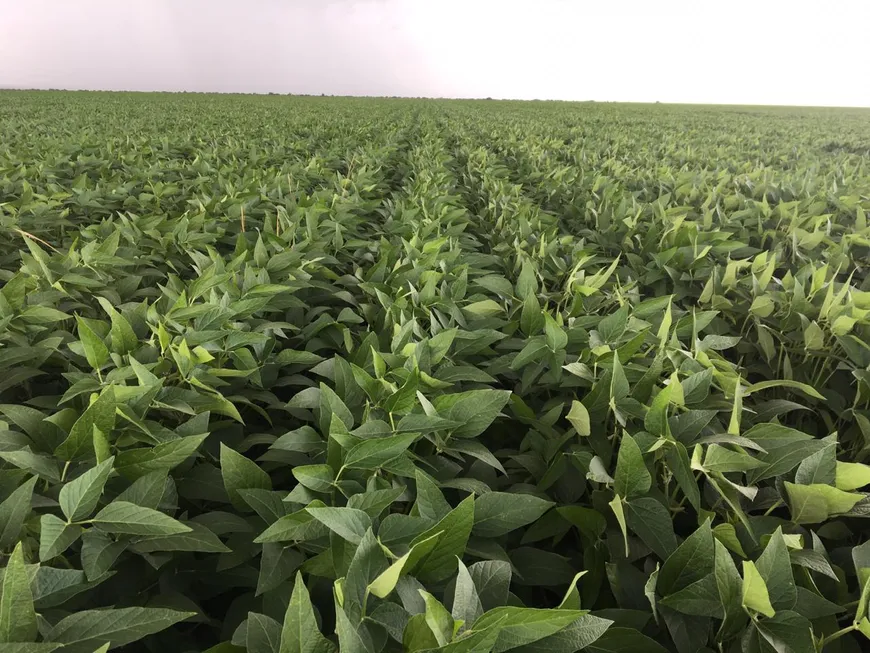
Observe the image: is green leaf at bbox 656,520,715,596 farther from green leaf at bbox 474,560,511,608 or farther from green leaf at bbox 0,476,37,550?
green leaf at bbox 0,476,37,550

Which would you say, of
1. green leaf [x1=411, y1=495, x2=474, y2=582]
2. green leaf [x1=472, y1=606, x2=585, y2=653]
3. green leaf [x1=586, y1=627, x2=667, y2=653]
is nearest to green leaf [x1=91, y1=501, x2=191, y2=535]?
green leaf [x1=411, y1=495, x2=474, y2=582]

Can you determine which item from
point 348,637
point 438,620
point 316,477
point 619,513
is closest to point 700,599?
point 619,513

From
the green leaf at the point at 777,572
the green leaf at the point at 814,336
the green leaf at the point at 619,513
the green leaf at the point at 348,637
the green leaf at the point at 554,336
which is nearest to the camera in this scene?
the green leaf at the point at 348,637

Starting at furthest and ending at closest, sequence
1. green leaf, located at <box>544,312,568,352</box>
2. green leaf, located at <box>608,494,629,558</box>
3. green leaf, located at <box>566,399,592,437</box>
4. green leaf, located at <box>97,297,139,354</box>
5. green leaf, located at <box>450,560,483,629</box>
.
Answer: green leaf, located at <box>544,312,568,352</box>
green leaf, located at <box>97,297,139,354</box>
green leaf, located at <box>566,399,592,437</box>
green leaf, located at <box>608,494,629,558</box>
green leaf, located at <box>450,560,483,629</box>

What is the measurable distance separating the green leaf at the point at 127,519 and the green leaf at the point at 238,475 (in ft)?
0.52

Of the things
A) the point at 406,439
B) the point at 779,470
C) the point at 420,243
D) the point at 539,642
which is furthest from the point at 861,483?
the point at 420,243

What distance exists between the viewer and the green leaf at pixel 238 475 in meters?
1.04

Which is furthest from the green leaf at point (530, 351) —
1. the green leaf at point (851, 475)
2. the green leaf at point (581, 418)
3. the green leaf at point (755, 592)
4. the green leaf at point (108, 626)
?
the green leaf at point (108, 626)

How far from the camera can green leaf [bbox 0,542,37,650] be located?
681 mm

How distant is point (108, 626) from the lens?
→ 2.54 feet

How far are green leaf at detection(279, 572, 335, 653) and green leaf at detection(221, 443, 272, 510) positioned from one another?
0.41 m

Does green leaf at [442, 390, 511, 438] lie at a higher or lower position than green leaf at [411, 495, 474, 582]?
higher

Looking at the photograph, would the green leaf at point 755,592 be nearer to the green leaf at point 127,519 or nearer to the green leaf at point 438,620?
the green leaf at point 438,620

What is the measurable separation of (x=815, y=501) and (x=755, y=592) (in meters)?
0.42
